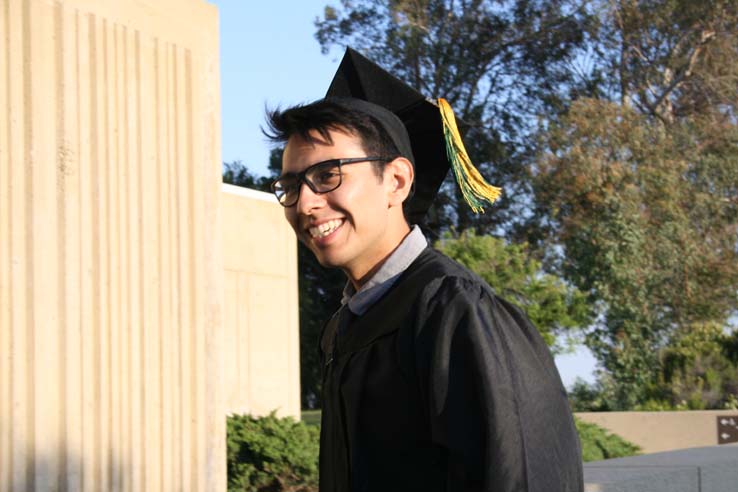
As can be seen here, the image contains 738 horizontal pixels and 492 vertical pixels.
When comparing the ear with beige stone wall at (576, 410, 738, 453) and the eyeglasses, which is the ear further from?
beige stone wall at (576, 410, 738, 453)

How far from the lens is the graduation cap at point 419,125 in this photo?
104 inches

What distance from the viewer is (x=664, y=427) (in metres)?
18.8

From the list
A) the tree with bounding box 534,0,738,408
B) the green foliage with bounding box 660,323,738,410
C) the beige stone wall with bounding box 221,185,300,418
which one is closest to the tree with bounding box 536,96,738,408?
the tree with bounding box 534,0,738,408

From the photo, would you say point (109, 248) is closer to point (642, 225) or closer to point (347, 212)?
point (347, 212)

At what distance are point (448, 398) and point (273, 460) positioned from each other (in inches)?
284

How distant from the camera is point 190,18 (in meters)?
5.89

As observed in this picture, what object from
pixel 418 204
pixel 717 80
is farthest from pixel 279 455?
pixel 717 80

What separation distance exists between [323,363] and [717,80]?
29.0m

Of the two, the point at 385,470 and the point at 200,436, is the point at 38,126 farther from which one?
the point at 385,470

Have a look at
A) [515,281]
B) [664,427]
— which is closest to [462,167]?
[664,427]

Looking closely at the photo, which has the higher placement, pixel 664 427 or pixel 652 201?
pixel 652 201

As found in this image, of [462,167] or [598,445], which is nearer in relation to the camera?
[462,167]

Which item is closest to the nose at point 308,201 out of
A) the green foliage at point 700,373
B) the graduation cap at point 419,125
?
the graduation cap at point 419,125

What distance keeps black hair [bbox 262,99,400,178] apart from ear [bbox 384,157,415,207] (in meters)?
0.02
